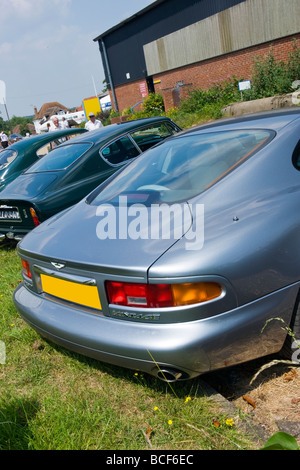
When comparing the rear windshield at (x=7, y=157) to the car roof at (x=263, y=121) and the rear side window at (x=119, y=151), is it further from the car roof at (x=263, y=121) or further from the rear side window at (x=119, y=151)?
the car roof at (x=263, y=121)

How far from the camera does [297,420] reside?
6.16 ft

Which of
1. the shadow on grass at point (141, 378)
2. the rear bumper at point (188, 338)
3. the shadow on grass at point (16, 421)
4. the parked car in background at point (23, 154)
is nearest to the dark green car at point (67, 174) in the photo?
the parked car in background at point (23, 154)

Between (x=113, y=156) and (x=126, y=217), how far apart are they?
319 centimetres

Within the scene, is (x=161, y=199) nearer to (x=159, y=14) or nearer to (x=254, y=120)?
(x=254, y=120)

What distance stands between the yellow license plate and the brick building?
16899 millimetres

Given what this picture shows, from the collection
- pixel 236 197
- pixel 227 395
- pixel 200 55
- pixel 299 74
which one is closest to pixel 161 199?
pixel 236 197

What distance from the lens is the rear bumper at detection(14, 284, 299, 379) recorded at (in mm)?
1782

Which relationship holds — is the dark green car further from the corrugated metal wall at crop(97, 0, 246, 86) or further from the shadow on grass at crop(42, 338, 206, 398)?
the corrugated metal wall at crop(97, 0, 246, 86)

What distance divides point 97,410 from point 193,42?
Result: 22.3 m

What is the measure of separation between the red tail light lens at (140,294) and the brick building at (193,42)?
17040 millimetres

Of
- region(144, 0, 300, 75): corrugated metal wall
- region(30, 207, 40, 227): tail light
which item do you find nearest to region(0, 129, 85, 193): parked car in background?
region(30, 207, 40, 227): tail light

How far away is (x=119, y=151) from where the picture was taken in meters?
5.36

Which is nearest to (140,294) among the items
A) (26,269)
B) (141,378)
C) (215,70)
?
(141,378)

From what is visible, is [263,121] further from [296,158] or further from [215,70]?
[215,70]
